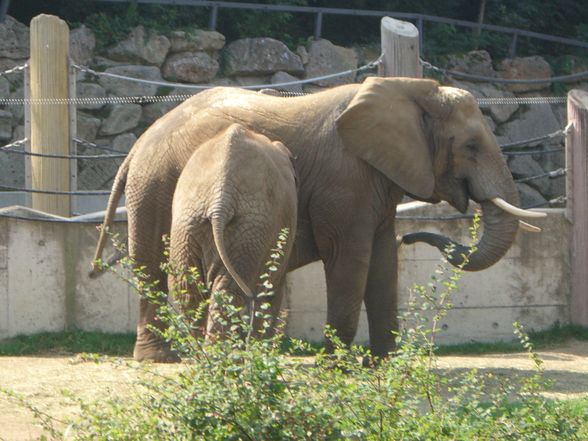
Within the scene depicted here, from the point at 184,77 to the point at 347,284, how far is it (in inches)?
325

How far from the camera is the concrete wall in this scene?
35.7 feet

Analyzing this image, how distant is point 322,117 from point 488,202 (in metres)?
1.25

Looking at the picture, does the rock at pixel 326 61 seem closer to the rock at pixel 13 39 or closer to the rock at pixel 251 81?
the rock at pixel 251 81

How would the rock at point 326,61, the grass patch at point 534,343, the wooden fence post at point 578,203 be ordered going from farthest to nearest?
the rock at point 326,61, the wooden fence post at point 578,203, the grass patch at point 534,343

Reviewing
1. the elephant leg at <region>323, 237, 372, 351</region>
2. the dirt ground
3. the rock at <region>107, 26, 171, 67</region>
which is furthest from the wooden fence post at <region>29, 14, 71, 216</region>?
the rock at <region>107, 26, 171, 67</region>

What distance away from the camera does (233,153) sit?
328 inches

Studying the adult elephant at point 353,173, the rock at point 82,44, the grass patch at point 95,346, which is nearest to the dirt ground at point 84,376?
the grass patch at point 95,346

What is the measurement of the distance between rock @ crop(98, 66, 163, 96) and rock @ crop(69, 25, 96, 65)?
32 centimetres

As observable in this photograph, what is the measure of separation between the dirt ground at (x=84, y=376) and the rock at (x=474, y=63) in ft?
27.0

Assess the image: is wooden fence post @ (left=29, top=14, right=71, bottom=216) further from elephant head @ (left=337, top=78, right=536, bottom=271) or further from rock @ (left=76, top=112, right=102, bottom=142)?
rock @ (left=76, top=112, right=102, bottom=142)

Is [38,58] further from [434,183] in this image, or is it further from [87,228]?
[434,183]

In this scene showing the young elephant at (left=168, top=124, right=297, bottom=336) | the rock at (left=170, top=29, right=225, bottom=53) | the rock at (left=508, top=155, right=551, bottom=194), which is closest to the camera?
the young elephant at (left=168, top=124, right=297, bottom=336)

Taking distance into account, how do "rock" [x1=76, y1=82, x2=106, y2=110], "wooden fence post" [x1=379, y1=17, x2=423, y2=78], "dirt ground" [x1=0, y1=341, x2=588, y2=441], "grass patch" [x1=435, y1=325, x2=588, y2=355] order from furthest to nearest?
1. "rock" [x1=76, y1=82, x2=106, y2=110]
2. "wooden fence post" [x1=379, y1=17, x2=423, y2=78]
3. "grass patch" [x1=435, y1=325, x2=588, y2=355]
4. "dirt ground" [x1=0, y1=341, x2=588, y2=441]

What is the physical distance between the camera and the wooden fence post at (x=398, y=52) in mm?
11695
